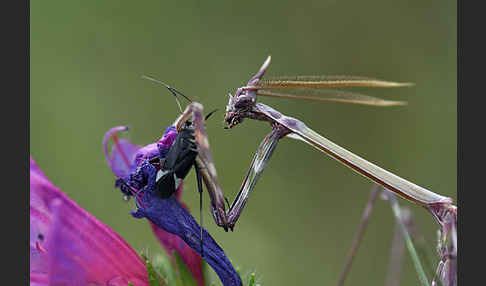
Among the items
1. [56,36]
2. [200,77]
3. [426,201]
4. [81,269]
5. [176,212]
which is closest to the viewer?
[81,269]

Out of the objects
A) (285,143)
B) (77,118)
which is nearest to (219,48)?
(285,143)

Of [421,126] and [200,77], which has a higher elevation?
[200,77]

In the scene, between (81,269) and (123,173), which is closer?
(81,269)

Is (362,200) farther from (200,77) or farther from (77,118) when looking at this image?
(77,118)

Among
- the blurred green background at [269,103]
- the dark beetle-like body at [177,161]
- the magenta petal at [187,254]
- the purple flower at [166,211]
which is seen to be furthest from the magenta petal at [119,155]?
the blurred green background at [269,103]

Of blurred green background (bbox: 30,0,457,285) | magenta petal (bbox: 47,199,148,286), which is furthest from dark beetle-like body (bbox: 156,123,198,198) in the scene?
blurred green background (bbox: 30,0,457,285)

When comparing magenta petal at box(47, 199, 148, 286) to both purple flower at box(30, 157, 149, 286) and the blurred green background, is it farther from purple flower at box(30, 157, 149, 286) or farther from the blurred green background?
the blurred green background
